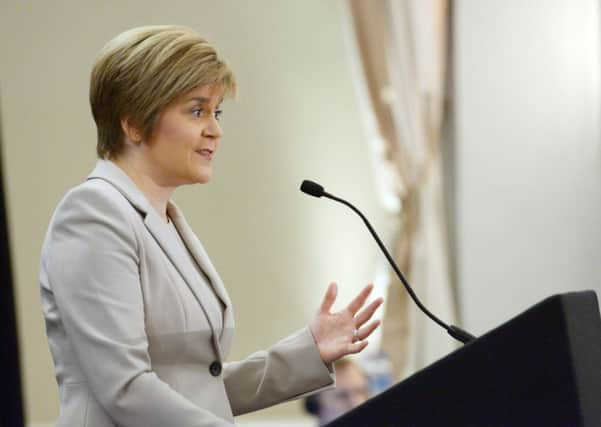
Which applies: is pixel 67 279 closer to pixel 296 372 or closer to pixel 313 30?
pixel 296 372

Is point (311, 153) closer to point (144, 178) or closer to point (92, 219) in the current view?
point (144, 178)

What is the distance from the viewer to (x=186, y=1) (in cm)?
486

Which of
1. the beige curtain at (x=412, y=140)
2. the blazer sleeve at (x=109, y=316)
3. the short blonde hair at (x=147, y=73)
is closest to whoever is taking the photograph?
the blazer sleeve at (x=109, y=316)

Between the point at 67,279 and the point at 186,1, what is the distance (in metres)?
3.55

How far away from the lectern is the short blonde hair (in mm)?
554

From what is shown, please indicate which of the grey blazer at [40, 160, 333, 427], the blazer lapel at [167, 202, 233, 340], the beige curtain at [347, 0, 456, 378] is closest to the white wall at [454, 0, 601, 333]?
the beige curtain at [347, 0, 456, 378]

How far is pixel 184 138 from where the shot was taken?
1623mm

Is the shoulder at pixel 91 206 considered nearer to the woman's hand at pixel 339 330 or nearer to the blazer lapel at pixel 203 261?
the blazer lapel at pixel 203 261

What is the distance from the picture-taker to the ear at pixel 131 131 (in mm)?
1615

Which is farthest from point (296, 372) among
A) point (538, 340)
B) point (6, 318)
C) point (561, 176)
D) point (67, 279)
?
point (561, 176)

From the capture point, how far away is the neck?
5.38ft

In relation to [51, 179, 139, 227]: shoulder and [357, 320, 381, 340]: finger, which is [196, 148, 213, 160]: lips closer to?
[51, 179, 139, 227]: shoulder

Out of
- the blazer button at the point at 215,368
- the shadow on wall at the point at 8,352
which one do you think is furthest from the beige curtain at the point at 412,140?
the blazer button at the point at 215,368

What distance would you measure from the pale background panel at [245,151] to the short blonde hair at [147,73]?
3184mm
